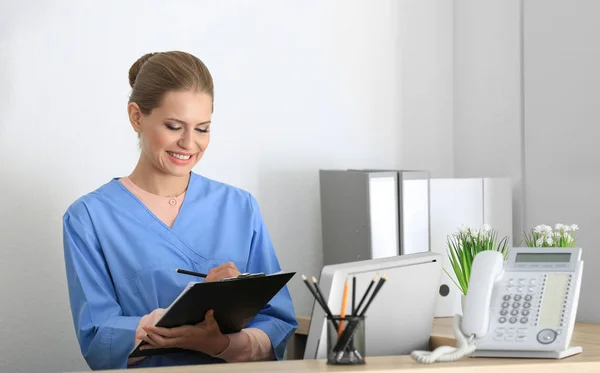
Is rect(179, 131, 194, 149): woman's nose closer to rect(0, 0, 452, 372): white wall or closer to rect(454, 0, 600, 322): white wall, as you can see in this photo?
rect(0, 0, 452, 372): white wall

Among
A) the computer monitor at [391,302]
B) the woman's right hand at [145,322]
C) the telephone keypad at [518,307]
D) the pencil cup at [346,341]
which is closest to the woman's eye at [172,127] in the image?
the woman's right hand at [145,322]

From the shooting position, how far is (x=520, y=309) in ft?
5.55

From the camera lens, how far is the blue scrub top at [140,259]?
204 centimetres

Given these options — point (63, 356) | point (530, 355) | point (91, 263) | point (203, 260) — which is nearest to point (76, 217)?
point (91, 263)

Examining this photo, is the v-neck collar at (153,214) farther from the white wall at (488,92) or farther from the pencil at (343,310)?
the white wall at (488,92)

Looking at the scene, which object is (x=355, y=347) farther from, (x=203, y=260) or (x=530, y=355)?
(x=203, y=260)

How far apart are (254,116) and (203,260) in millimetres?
792

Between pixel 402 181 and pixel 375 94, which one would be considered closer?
pixel 402 181

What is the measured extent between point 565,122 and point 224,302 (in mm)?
1308

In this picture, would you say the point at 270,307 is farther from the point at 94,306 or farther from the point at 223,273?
the point at 94,306

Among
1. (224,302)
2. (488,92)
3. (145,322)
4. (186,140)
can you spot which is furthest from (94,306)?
(488,92)

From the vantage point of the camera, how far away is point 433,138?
3221 mm

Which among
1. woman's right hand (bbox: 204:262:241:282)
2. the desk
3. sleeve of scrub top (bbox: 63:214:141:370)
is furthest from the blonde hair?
the desk

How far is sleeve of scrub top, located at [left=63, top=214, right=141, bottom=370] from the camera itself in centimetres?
200
